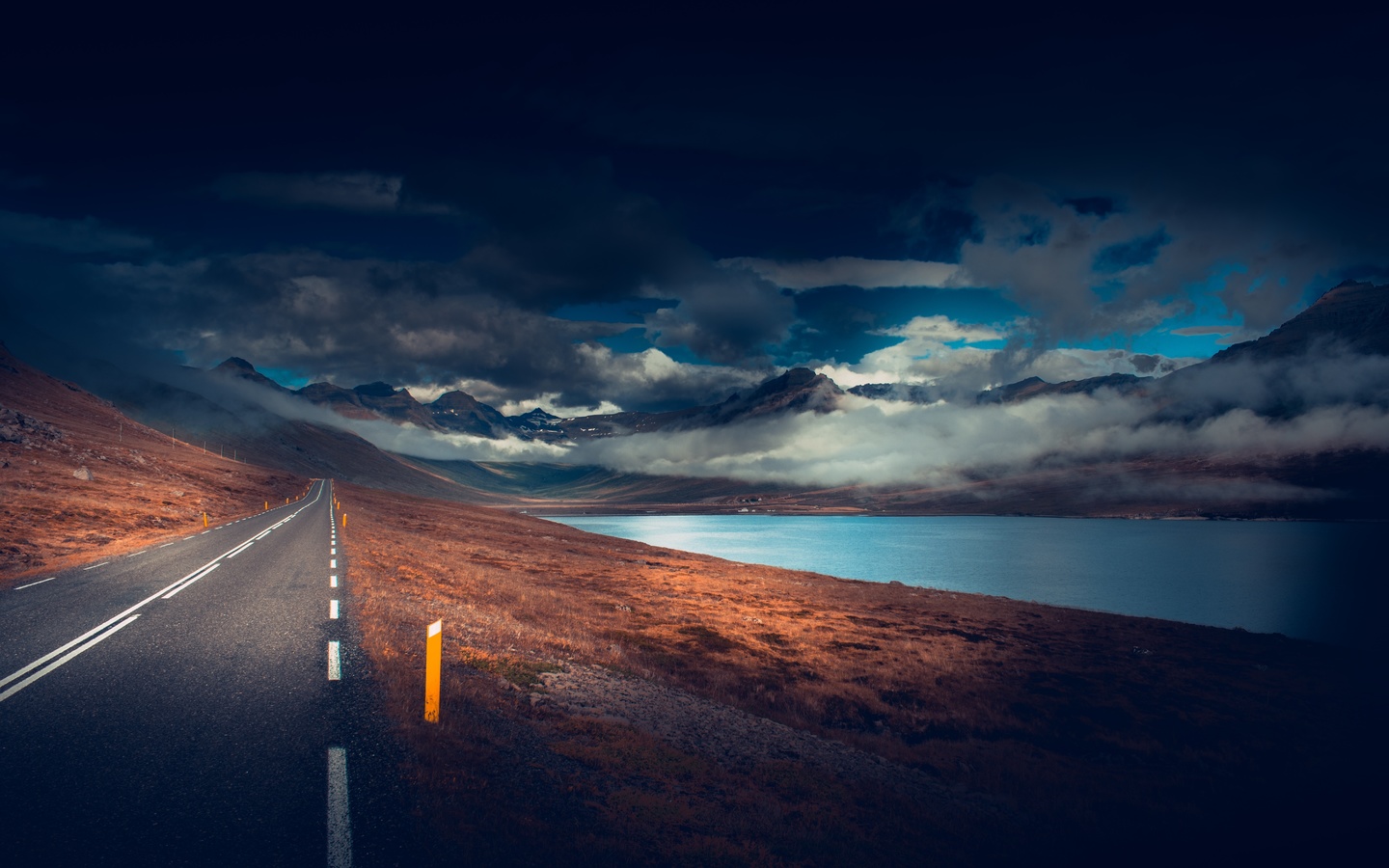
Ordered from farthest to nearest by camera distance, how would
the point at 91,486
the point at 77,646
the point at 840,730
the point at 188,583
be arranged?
the point at 91,486
the point at 188,583
the point at 840,730
the point at 77,646

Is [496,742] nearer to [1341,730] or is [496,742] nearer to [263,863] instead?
[263,863]

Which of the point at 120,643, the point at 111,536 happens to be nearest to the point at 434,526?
the point at 111,536

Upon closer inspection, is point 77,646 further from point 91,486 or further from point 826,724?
point 91,486

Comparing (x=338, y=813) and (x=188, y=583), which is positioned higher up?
A: (x=338, y=813)

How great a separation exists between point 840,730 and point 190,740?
16.1 m

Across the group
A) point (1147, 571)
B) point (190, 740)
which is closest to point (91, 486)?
point (190, 740)

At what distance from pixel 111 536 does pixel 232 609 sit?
111 feet

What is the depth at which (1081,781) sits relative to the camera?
16859 mm

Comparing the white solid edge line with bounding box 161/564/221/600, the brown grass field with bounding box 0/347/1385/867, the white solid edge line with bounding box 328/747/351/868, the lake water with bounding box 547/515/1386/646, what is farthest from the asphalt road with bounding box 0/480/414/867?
the lake water with bounding box 547/515/1386/646

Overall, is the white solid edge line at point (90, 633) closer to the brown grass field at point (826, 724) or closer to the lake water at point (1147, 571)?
the brown grass field at point (826, 724)

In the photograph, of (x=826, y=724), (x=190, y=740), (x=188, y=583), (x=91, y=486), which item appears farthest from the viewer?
(x=91, y=486)

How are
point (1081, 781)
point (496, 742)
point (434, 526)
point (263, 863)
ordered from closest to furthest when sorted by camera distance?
point (263, 863) < point (496, 742) < point (1081, 781) < point (434, 526)

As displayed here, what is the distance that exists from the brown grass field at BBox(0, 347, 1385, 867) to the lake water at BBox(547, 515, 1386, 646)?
23.9 meters

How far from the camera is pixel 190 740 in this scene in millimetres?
9016
